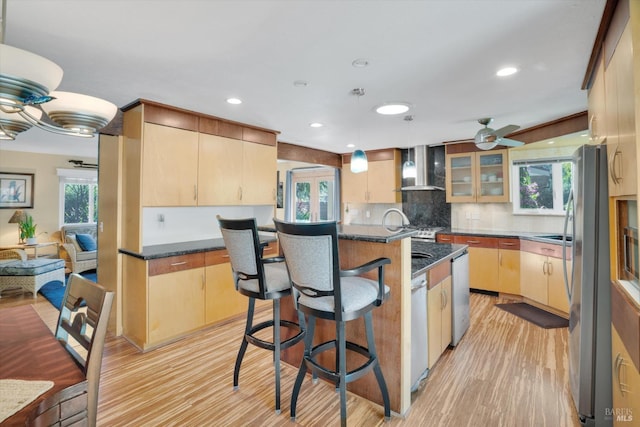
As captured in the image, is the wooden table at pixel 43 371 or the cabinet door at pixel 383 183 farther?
the cabinet door at pixel 383 183

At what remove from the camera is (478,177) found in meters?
4.87

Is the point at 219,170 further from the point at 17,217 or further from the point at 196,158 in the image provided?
the point at 17,217

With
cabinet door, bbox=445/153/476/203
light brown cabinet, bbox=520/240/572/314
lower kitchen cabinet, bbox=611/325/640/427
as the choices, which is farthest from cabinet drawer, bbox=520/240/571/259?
lower kitchen cabinet, bbox=611/325/640/427

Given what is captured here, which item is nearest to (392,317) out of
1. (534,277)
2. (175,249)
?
(175,249)

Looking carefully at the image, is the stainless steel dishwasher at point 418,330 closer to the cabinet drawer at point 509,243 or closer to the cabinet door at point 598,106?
the cabinet door at point 598,106

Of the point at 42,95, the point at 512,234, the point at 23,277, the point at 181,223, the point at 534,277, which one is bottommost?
the point at 23,277

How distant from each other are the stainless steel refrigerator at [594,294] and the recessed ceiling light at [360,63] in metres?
1.43

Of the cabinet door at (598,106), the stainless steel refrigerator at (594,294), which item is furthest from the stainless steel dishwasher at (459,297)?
the cabinet door at (598,106)

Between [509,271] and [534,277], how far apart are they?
0.35 m

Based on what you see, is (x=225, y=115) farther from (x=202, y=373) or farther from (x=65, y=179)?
(x=65, y=179)

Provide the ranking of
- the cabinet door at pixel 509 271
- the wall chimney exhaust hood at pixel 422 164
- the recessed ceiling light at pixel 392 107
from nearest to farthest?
1. the recessed ceiling light at pixel 392 107
2. the cabinet door at pixel 509 271
3. the wall chimney exhaust hood at pixel 422 164

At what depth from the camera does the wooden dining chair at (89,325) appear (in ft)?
3.64

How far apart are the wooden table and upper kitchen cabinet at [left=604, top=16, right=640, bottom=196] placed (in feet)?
7.03

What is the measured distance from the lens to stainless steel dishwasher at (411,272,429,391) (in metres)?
2.12
